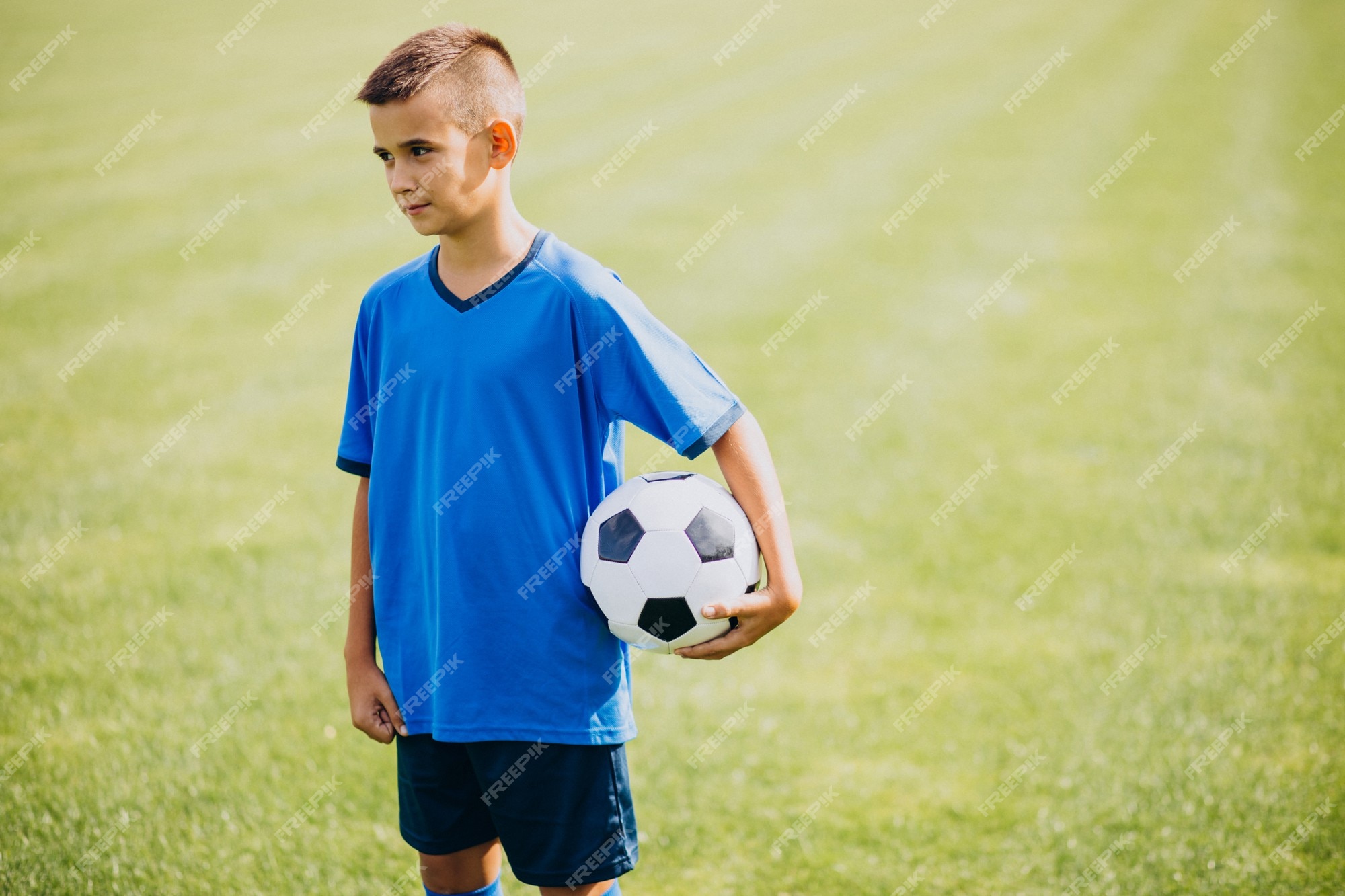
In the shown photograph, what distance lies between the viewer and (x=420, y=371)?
2385 millimetres

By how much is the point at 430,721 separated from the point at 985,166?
16.1 meters

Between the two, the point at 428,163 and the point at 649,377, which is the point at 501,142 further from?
the point at 649,377

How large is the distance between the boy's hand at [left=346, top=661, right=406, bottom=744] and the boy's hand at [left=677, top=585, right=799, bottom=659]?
742mm

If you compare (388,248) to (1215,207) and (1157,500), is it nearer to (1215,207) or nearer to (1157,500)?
(1157,500)

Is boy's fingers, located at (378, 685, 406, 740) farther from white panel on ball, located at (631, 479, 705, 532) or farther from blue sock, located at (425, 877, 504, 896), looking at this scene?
white panel on ball, located at (631, 479, 705, 532)

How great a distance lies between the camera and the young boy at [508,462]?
232 cm

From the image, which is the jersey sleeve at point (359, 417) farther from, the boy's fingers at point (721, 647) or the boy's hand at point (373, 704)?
the boy's fingers at point (721, 647)

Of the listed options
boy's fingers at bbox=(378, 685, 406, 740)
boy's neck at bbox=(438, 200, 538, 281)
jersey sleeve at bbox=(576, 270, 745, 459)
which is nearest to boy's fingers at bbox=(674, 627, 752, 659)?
jersey sleeve at bbox=(576, 270, 745, 459)

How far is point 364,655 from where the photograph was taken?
8.77 feet

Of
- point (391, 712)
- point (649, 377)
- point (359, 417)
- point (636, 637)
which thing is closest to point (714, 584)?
point (636, 637)

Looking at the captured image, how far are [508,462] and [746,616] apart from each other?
2.10 ft

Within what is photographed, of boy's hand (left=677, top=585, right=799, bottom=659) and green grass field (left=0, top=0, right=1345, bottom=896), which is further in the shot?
green grass field (left=0, top=0, right=1345, bottom=896)

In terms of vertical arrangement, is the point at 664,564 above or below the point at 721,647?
above

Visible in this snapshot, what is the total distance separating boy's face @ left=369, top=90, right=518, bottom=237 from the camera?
2.30m
